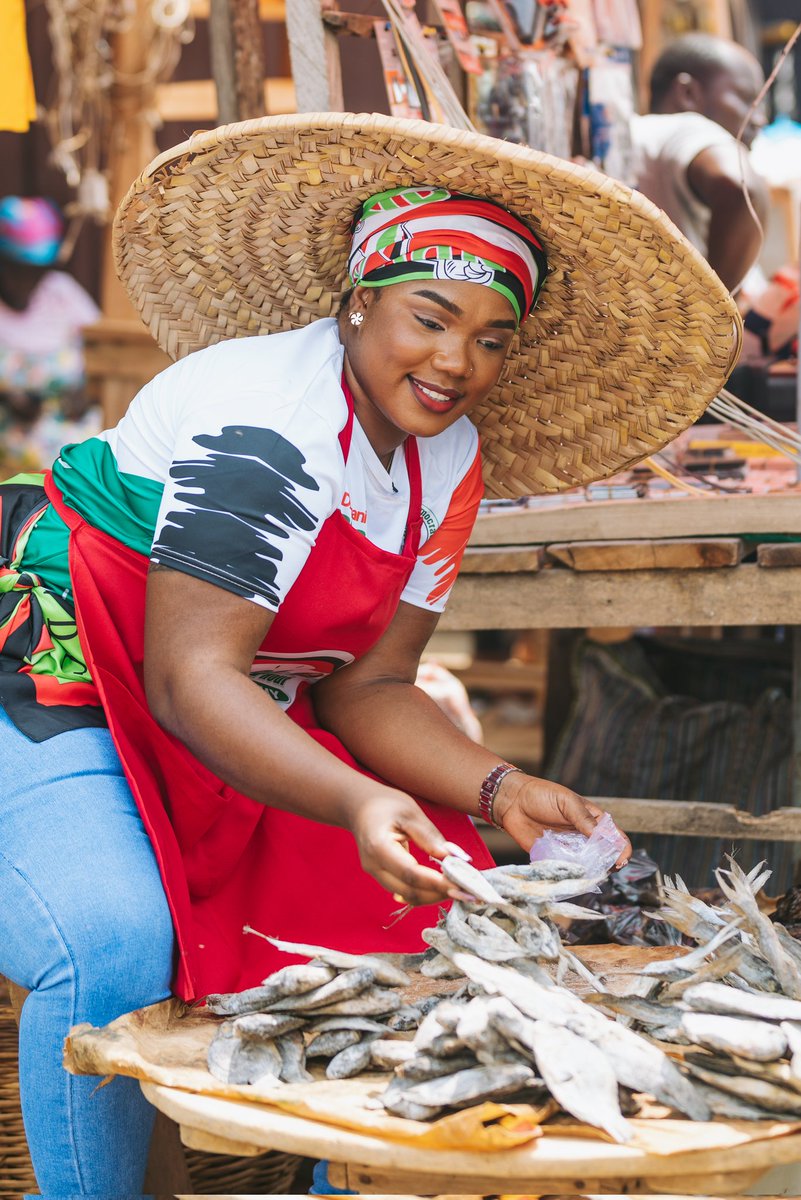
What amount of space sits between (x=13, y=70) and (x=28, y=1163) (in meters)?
2.33

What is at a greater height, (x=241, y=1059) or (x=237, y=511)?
(x=237, y=511)

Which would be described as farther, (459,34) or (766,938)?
(459,34)

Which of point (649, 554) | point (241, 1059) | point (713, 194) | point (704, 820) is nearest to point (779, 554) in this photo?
point (649, 554)

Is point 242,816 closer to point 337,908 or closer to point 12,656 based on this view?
point 337,908

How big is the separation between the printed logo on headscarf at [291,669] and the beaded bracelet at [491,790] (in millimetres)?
304

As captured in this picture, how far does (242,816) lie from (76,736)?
11.3 inches

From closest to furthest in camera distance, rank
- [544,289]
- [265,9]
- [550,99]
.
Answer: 1. [544,289]
2. [550,99]
3. [265,9]

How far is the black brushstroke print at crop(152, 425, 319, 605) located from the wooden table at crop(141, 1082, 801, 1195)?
0.64m

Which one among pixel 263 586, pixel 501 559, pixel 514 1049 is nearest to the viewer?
pixel 514 1049

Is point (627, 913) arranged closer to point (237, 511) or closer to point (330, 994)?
point (330, 994)

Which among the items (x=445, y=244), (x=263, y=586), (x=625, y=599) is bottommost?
(x=625, y=599)

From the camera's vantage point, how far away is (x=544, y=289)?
7.06ft

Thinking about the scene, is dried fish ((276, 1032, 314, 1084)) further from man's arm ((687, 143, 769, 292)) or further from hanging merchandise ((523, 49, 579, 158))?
man's arm ((687, 143, 769, 292))

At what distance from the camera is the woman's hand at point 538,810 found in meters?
1.77
